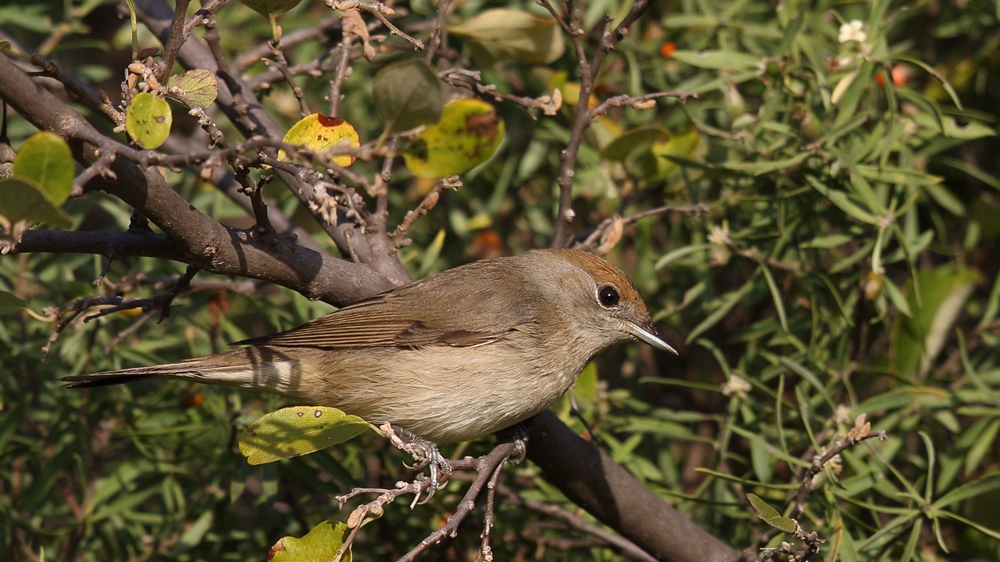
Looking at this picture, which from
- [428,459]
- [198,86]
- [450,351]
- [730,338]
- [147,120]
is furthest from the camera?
[730,338]

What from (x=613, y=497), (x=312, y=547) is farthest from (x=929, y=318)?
(x=312, y=547)

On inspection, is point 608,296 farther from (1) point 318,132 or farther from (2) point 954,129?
(1) point 318,132

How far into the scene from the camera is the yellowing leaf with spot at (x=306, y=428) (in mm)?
2240

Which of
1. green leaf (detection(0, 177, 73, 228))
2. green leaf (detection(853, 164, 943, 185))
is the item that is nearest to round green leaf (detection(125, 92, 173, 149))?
green leaf (detection(0, 177, 73, 228))

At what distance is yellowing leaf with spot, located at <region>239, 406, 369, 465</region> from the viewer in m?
2.24

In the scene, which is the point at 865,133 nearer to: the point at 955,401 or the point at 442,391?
the point at 955,401

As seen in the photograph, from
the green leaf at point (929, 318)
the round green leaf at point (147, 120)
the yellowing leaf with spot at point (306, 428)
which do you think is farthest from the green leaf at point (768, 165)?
the round green leaf at point (147, 120)

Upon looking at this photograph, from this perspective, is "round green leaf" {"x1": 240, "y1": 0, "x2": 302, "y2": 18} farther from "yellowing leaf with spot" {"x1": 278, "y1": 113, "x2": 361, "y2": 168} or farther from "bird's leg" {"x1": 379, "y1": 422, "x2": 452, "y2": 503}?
"bird's leg" {"x1": 379, "y1": 422, "x2": 452, "y2": 503}

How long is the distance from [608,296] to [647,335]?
8.2 inches

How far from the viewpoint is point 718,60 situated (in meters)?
3.43

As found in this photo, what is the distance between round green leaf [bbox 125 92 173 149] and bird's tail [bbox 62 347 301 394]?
1.14m

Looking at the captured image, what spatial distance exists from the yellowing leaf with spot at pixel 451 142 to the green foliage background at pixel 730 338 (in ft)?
4.52

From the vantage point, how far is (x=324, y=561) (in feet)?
7.09

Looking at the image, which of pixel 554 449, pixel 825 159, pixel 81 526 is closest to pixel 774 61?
pixel 825 159
